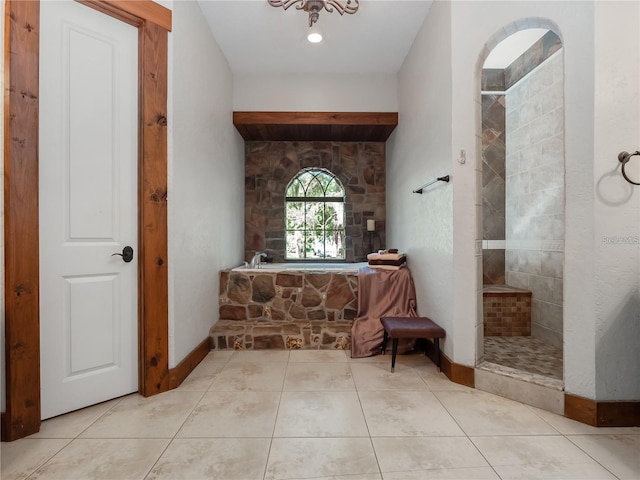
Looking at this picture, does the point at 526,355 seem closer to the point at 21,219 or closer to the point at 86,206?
the point at 86,206

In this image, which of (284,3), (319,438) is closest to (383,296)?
(319,438)

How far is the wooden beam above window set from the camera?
146 inches

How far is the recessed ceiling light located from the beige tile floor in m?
2.93

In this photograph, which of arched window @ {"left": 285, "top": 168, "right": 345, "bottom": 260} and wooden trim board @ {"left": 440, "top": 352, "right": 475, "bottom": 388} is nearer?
wooden trim board @ {"left": 440, "top": 352, "right": 475, "bottom": 388}

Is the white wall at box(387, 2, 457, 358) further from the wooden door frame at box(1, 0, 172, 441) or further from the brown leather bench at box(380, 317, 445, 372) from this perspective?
the wooden door frame at box(1, 0, 172, 441)

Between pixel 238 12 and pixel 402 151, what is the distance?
2035 mm

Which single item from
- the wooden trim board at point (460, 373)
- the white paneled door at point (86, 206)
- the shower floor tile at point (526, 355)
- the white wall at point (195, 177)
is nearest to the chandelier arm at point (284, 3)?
the white wall at point (195, 177)

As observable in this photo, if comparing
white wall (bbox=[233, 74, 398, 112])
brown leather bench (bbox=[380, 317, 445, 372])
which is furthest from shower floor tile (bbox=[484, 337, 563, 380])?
white wall (bbox=[233, 74, 398, 112])

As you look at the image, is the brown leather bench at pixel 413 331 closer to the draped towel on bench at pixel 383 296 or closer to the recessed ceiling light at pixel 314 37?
the draped towel on bench at pixel 383 296

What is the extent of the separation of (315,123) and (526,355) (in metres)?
3.08

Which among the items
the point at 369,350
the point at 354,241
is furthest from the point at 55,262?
the point at 354,241

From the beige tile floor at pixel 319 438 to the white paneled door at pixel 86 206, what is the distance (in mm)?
274

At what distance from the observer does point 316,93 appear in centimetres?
371

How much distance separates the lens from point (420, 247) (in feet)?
9.50
